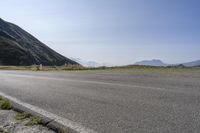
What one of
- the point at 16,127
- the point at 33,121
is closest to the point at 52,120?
the point at 33,121

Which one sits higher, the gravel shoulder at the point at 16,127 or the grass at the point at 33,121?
the grass at the point at 33,121

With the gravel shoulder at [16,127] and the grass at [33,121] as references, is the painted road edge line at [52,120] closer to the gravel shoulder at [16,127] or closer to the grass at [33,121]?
the grass at [33,121]

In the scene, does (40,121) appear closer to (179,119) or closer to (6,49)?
(179,119)

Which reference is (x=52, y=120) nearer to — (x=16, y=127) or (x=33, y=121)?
(x=33, y=121)

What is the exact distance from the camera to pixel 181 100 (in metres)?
6.16

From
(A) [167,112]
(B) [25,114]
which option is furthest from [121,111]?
(B) [25,114]

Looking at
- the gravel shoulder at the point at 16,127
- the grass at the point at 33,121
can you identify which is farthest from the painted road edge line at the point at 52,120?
the gravel shoulder at the point at 16,127

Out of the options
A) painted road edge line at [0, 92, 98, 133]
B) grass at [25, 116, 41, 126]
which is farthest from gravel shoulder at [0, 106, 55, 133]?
painted road edge line at [0, 92, 98, 133]

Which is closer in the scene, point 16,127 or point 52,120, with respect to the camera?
point 16,127

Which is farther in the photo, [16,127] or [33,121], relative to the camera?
[33,121]

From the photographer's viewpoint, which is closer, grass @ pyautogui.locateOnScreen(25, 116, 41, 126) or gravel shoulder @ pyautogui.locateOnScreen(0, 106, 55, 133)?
gravel shoulder @ pyautogui.locateOnScreen(0, 106, 55, 133)

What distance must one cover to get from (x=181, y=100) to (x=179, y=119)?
6.07 ft

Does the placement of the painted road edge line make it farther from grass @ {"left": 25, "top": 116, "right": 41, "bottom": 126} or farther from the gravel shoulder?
the gravel shoulder

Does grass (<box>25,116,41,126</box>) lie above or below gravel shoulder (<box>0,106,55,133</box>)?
above
